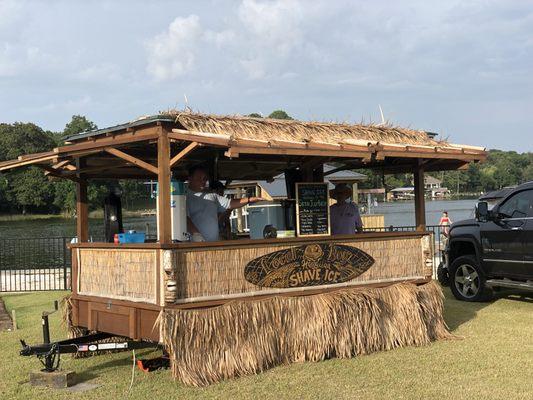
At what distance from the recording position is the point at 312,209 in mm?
7270

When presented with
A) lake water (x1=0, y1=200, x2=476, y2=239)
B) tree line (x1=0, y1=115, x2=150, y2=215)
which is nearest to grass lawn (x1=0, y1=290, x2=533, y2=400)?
lake water (x1=0, y1=200, x2=476, y2=239)

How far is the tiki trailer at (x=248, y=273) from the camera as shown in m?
5.73

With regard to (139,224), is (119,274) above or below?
below

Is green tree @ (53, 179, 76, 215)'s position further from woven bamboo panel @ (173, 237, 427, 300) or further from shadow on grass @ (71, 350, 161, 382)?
woven bamboo panel @ (173, 237, 427, 300)

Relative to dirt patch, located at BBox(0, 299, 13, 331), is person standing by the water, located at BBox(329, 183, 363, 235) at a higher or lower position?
higher

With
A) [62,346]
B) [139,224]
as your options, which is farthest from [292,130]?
[139,224]

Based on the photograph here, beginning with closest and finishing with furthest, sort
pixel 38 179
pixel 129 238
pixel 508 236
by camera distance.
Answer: pixel 129 238 < pixel 508 236 < pixel 38 179

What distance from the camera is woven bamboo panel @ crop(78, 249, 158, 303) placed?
19.4ft

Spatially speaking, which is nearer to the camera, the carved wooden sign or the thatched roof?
the thatched roof

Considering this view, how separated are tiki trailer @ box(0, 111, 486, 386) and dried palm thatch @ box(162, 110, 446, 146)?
0.8 inches

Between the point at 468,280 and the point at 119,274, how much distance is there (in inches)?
265

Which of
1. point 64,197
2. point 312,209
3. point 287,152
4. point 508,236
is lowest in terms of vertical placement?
point 508,236

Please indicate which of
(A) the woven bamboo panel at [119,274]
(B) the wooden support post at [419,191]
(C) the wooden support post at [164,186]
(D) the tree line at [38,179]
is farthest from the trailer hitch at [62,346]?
(D) the tree line at [38,179]

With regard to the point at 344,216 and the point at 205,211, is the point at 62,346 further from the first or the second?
the point at 344,216
